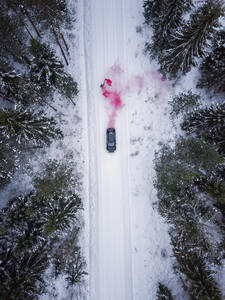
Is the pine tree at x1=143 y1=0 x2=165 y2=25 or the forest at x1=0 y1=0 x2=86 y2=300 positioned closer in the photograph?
the forest at x1=0 y1=0 x2=86 y2=300

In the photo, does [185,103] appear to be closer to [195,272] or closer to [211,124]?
[211,124]

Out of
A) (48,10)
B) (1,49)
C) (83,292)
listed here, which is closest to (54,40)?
(48,10)

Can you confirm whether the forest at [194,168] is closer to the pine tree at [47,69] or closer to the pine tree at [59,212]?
the pine tree at [59,212]

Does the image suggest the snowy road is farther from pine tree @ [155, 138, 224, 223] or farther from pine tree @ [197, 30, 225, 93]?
pine tree @ [197, 30, 225, 93]

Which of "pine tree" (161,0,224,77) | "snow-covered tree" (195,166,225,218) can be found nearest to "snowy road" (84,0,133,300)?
"pine tree" (161,0,224,77)

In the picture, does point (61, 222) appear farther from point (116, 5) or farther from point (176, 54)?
point (116, 5)

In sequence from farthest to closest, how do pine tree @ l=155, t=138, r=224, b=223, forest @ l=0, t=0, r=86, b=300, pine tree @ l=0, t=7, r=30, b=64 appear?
pine tree @ l=0, t=7, r=30, b=64, pine tree @ l=155, t=138, r=224, b=223, forest @ l=0, t=0, r=86, b=300

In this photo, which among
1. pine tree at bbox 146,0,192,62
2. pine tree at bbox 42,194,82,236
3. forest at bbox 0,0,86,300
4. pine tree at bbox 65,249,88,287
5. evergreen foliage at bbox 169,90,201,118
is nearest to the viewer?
pine tree at bbox 42,194,82,236

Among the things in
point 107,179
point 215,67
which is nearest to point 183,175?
point 107,179
